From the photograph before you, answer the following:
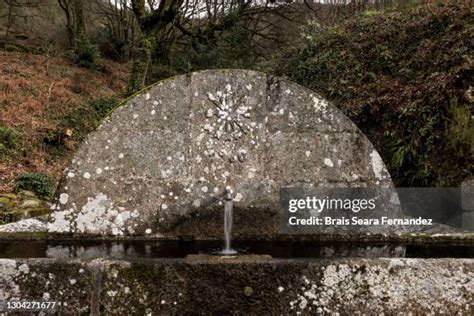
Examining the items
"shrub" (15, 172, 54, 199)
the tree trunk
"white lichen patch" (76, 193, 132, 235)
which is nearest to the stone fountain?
"white lichen patch" (76, 193, 132, 235)

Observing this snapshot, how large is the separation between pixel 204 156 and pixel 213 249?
727 mm

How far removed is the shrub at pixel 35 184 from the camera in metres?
8.73

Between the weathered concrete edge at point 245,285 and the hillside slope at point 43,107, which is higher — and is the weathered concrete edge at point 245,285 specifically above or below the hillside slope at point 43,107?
below

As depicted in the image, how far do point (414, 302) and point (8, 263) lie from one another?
2.17 m

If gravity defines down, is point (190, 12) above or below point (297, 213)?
above

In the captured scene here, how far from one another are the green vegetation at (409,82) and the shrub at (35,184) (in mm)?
5786

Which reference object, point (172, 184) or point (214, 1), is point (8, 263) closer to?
point (172, 184)

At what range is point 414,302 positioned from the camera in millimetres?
2527

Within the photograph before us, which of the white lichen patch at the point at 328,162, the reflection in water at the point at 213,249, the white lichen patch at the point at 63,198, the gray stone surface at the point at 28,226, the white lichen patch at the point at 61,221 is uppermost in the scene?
the white lichen patch at the point at 328,162

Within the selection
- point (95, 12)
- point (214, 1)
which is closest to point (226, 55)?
point (214, 1)

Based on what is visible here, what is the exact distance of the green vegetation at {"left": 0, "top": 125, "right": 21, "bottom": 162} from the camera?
10242mm

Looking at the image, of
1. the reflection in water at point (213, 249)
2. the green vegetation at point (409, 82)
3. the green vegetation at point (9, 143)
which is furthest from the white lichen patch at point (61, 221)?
the green vegetation at point (9, 143)

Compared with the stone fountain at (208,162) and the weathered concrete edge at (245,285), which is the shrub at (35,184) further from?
the weathered concrete edge at (245,285)

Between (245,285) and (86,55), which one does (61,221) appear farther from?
(86,55)
